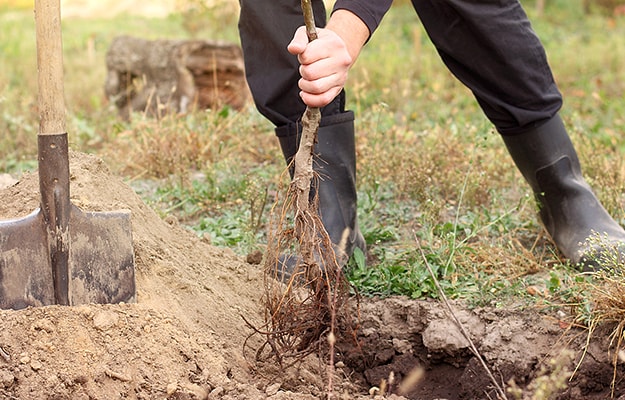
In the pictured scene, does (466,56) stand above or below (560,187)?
above

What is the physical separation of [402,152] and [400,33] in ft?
17.4

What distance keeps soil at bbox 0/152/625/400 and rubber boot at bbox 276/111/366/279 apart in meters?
0.28

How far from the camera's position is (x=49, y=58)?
1936mm

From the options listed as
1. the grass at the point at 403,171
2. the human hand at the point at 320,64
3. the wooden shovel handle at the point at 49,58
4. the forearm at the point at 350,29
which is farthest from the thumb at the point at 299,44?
the grass at the point at 403,171

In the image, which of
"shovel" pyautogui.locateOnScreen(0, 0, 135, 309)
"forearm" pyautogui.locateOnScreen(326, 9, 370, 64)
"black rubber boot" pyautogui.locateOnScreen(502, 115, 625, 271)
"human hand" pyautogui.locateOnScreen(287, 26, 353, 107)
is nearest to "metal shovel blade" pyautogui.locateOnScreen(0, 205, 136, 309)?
"shovel" pyautogui.locateOnScreen(0, 0, 135, 309)

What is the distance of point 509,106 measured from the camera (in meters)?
2.67

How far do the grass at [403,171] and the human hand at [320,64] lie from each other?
0.65 metres

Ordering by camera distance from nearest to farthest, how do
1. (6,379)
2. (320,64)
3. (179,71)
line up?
(6,379)
(320,64)
(179,71)

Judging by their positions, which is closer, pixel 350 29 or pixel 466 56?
pixel 350 29

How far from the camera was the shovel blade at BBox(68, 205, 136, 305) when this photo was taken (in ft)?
6.47

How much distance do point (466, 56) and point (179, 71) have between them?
274cm

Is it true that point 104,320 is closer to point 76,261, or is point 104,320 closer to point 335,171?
point 76,261

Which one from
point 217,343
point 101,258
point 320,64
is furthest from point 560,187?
point 101,258

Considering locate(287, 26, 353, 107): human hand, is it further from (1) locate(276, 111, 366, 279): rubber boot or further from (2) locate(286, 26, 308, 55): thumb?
(1) locate(276, 111, 366, 279): rubber boot
